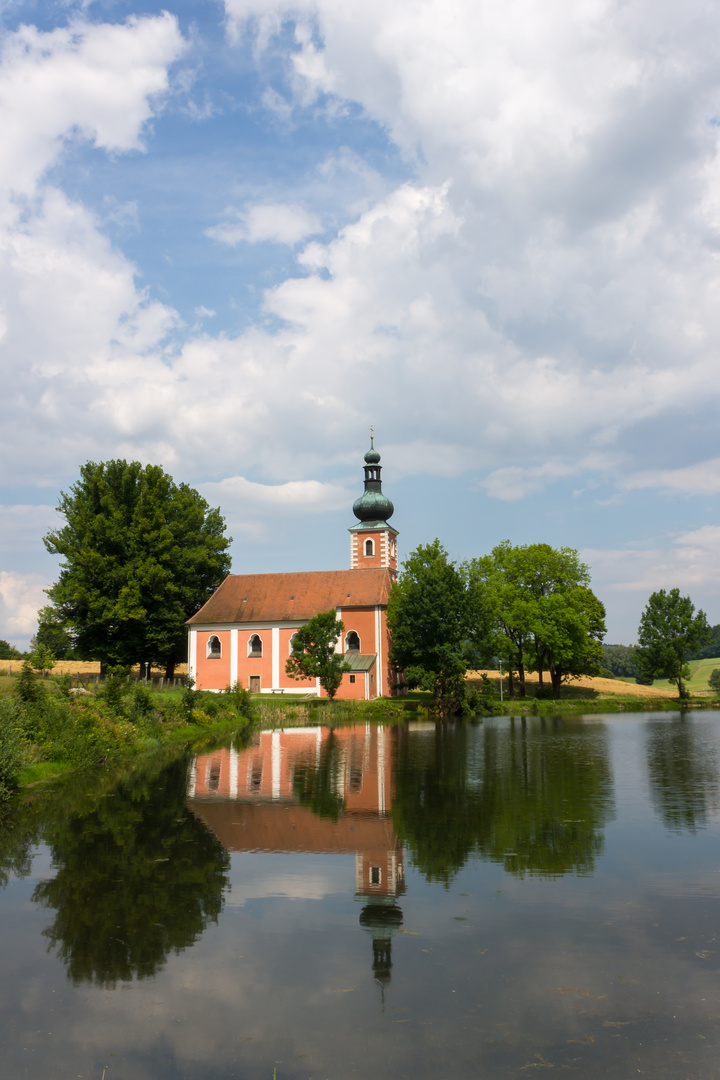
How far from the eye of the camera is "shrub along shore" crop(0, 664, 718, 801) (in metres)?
18.3

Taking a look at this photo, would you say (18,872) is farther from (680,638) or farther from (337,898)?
(680,638)

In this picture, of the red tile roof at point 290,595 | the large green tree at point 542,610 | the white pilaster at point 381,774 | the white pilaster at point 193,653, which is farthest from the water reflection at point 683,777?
the white pilaster at point 193,653

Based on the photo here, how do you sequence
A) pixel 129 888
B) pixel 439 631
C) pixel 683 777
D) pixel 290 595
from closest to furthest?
pixel 129 888, pixel 683 777, pixel 439 631, pixel 290 595

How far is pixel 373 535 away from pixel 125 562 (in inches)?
913

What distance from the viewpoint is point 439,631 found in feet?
171

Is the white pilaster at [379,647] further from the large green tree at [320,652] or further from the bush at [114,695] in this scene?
the bush at [114,695]

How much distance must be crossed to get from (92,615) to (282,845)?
152 feet

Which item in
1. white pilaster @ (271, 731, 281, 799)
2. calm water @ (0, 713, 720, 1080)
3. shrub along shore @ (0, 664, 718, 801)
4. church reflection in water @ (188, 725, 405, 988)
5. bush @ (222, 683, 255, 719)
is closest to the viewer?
calm water @ (0, 713, 720, 1080)

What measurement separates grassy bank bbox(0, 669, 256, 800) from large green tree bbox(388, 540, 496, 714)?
66.1 feet

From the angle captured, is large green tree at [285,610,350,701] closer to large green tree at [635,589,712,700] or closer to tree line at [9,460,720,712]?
tree line at [9,460,720,712]

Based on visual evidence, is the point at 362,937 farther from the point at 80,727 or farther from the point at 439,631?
the point at 439,631

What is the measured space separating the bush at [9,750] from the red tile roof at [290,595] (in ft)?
139

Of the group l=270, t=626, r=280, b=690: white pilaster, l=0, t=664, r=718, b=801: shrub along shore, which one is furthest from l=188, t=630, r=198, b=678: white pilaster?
l=0, t=664, r=718, b=801: shrub along shore

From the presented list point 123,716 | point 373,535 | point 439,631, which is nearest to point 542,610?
point 439,631
